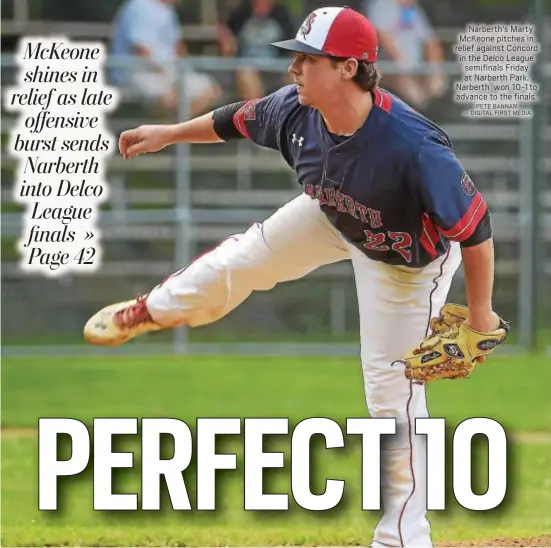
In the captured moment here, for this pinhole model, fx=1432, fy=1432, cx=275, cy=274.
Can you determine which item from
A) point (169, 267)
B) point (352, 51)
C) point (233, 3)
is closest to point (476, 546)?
point (352, 51)

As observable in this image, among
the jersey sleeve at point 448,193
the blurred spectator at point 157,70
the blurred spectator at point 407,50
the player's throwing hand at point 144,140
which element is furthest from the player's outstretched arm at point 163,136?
the blurred spectator at point 407,50

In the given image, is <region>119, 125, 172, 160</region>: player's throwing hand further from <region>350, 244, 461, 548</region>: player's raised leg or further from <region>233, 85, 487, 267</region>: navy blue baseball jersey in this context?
<region>350, 244, 461, 548</region>: player's raised leg

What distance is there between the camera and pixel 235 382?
34.8ft

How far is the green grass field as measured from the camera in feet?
20.4

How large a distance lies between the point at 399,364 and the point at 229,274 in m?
0.73

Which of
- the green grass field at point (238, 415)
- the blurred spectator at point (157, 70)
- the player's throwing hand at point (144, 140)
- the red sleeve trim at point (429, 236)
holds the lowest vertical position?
the green grass field at point (238, 415)

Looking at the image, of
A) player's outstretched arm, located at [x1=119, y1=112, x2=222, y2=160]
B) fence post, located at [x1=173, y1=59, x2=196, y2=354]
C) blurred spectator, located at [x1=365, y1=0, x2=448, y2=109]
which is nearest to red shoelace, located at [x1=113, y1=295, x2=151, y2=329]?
player's outstretched arm, located at [x1=119, y1=112, x2=222, y2=160]

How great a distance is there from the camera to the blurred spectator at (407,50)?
12523 millimetres

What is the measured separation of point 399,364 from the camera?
514 cm

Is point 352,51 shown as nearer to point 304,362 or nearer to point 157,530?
Answer: point 157,530

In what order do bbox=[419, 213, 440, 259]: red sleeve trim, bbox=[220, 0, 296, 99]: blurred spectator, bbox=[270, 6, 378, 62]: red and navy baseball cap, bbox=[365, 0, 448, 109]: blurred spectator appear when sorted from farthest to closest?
bbox=[365, 0, 448, 109]: blurred spectator → bbox=[220, 0, 296, 99]: blurred spectator → bbox=[419, 213, 440, 259]: red sleeve trim → bbox=[270, 6, 378, 62]: red and navy baseball cap

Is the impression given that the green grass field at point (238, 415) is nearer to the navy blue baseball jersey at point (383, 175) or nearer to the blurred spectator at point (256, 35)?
the navy blue baseball jersey at point (383, 175)

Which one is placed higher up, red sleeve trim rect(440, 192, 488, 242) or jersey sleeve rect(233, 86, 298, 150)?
jersey sleeve rect(233, 86, 298, 150)

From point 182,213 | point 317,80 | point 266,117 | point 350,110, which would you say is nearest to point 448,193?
point 350,110
